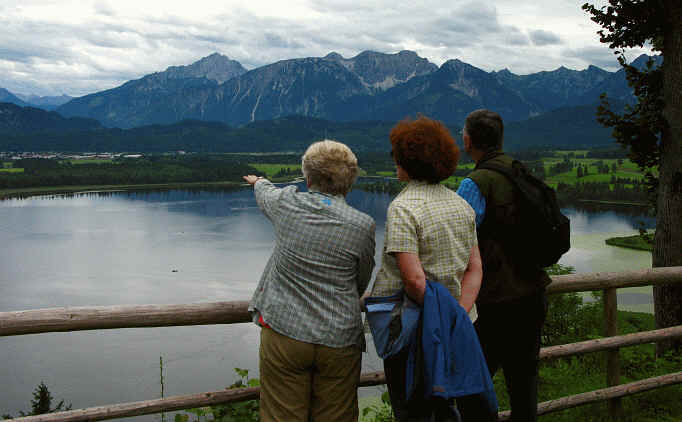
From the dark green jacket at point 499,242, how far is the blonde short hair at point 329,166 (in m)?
0.69

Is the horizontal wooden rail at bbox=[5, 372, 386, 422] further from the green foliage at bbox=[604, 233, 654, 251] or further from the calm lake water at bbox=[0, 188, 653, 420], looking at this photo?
the green foliage at bbox=[604, 233, 654, 251]

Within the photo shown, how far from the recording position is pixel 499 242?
2865mm

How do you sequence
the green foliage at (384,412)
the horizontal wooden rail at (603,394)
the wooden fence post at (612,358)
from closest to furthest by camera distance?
the horizontal wooden rail at (603,394) < the wooden fence post at (612,358) < the green foliage at (384,412)

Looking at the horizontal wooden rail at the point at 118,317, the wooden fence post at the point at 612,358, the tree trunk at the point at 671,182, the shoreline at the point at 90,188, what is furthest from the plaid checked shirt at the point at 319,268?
the shoreline at the point at 90,188

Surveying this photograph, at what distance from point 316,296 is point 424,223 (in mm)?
553

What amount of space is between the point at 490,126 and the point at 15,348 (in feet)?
101

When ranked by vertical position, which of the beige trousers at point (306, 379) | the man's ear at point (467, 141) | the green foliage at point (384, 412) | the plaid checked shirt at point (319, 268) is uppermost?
the man's ear at point (467, 141)

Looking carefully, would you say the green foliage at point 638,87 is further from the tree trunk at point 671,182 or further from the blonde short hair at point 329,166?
the blonde short hair at point 329,166

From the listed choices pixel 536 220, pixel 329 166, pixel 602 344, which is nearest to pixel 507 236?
pixel 536 220

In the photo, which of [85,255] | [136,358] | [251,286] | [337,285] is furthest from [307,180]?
[85,255]

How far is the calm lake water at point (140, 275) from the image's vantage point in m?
22.7

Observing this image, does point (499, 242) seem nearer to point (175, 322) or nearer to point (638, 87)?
point (175, 322)

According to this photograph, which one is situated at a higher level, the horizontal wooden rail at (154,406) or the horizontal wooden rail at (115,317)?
the horizontal wooden rail at (115,317)

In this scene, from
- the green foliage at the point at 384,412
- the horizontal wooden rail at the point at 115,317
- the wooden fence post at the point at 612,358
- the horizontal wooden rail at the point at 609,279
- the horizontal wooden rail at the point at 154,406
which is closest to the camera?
the horizontal wooden rail at the point at 115,317
